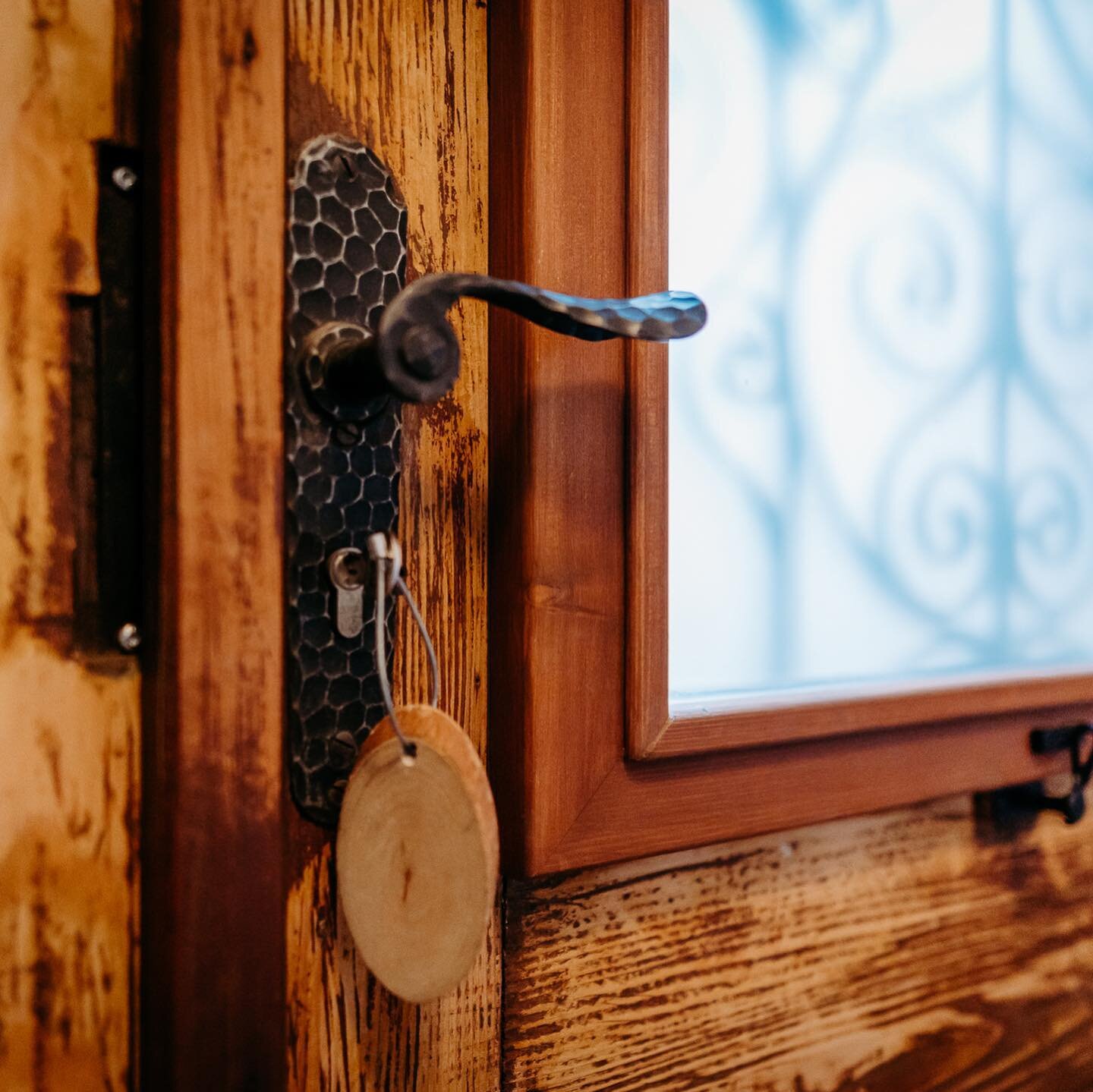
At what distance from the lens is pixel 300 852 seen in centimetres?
39

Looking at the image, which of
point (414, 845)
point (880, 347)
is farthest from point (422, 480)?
point (880, 347)

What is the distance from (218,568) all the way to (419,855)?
5.5 inches

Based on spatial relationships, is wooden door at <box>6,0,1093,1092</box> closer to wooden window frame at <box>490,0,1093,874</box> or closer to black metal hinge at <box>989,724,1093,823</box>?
wooden window frame at <box>490,0,1093,874</box>

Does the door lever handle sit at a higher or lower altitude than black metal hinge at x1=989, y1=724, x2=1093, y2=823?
higher

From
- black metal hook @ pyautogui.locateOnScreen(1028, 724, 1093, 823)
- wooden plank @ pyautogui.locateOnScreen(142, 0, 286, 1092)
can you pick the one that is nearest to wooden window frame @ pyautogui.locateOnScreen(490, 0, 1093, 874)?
wooden plank @ pyautogui.locateOnScreen(142, 0, 286, 1092)

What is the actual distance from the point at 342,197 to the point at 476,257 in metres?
0.08

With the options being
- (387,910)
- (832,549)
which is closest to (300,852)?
(387,910)

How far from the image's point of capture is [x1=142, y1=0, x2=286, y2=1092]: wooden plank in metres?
0.34

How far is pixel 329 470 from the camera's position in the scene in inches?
15.1

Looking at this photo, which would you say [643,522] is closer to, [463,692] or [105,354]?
[463,692]

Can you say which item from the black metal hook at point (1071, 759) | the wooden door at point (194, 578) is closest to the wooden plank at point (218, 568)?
the wooden door at point (194, 578)

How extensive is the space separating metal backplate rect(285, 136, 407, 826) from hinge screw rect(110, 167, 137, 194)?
2.5 inches

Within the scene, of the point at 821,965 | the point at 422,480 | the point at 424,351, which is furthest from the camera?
the point at 821,965

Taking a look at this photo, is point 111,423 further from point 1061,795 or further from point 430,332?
point 1061,795
